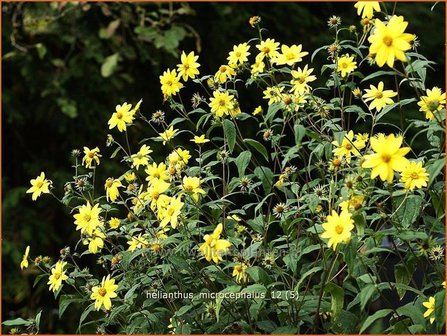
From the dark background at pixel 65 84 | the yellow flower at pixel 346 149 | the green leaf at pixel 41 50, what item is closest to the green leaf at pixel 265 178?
the yellow flower at pixel 346 149

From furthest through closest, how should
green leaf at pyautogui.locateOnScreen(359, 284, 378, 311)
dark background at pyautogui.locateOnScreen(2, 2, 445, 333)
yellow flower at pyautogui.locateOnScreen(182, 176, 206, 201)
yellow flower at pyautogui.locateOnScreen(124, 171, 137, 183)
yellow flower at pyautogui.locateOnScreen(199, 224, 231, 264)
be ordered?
dark background at pyautogui.locateOnScreen(2, 2, 445, 333), yellow flower at pyautogui.locateOnScreen(124, 171, 137, 183), yellow flower at pyautogui.locateOnScreen(182, 176, 206, 201), yellow flower at pyautogui.locateOnScreen(199, 224, 231, 264), green leaf at pyautogui.locateOnScreen(359, 284, 378, 311)

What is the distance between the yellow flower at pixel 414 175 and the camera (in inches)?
44.1

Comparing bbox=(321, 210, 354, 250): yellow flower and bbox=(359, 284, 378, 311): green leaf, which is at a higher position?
bbox=(321, 210, 354, 250): yellow flower

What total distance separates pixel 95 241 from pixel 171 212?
0.18 m

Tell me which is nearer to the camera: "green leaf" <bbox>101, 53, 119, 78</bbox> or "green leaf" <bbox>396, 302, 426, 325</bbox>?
"green leaf" <bbox>396, 302, 426, 325</bbox>

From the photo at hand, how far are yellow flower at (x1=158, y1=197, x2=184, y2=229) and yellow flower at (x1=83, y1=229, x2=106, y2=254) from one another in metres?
0.15

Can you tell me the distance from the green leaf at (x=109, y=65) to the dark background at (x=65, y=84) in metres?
0.07

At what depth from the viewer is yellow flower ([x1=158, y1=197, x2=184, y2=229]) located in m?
1.20

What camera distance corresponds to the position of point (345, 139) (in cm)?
128

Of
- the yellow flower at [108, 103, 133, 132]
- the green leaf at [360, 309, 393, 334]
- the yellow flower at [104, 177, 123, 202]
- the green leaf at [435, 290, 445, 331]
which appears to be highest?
the yellow flower at [108, 103, 133, 132]

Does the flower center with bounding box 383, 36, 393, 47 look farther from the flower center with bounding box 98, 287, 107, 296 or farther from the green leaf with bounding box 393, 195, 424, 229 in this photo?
the flower center with bounding box 98, 287, 107, 296

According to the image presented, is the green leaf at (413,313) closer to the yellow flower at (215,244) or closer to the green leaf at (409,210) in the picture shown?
the green leaf at (409,210)

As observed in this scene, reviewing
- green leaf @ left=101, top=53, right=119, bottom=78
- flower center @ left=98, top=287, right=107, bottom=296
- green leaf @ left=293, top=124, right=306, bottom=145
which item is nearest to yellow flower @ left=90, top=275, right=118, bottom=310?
flower center @ left=98, top=287, right=107, bottom=296

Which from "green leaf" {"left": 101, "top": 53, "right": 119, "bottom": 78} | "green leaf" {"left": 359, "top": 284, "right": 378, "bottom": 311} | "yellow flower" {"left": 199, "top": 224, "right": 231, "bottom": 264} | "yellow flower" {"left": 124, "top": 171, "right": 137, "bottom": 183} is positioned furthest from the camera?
"green leaf" {"left": 101, "top": 53, "right": 119, "bottom": 78}
